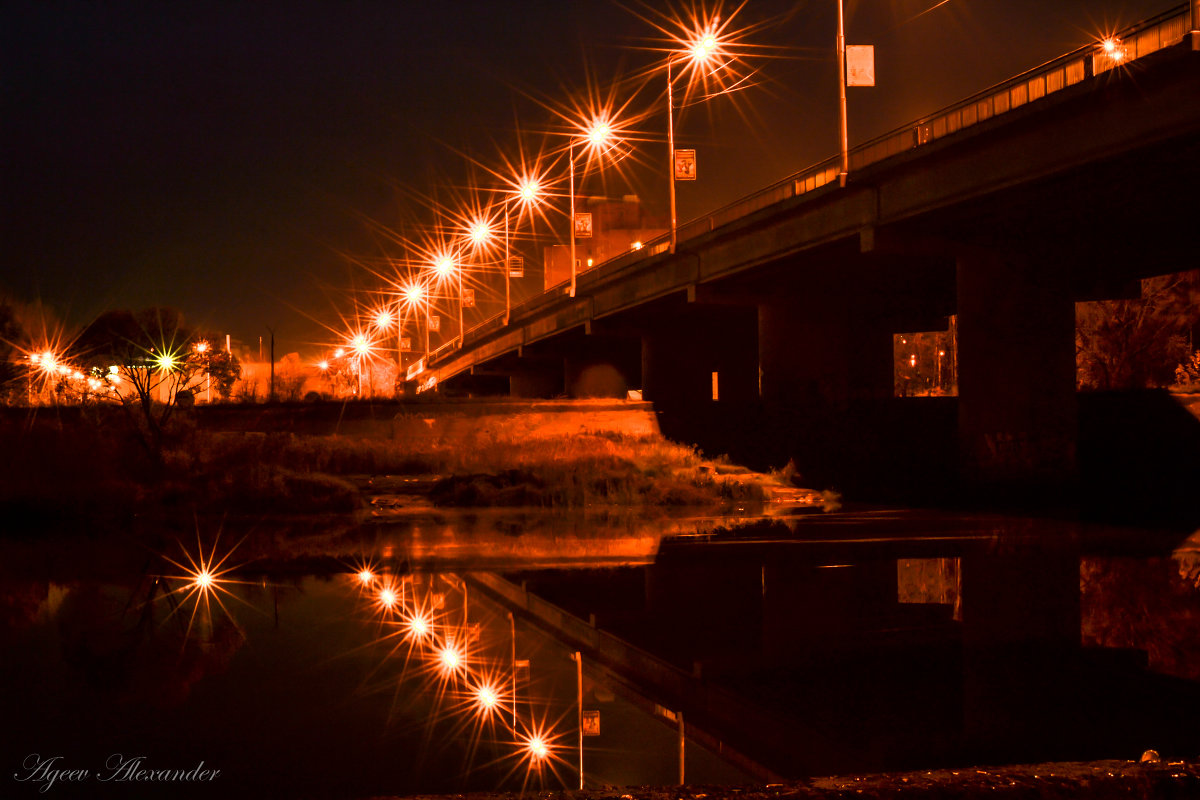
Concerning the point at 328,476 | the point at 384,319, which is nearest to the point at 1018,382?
the point at 328,476

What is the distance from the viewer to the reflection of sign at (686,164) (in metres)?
36.6

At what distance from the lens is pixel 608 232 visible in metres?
165

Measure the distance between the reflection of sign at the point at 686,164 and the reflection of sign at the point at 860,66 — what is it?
10.6 metres

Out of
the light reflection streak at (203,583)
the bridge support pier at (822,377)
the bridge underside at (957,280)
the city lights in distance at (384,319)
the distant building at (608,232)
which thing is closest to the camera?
the light reflection streak at (203,583)

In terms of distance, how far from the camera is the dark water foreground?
225 inches

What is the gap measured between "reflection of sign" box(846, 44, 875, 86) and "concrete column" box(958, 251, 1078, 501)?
6.68 m

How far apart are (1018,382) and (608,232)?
140 m

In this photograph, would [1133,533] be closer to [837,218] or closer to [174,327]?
[837,218]

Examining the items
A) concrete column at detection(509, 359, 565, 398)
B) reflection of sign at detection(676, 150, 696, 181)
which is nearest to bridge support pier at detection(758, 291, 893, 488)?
reflection of sign at detection(676, 150, 696, 181)

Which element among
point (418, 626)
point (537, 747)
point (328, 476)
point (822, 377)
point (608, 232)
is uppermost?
point (608, 232)

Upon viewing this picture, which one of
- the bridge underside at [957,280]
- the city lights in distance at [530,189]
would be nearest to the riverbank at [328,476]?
the bridge underside at [957,280]

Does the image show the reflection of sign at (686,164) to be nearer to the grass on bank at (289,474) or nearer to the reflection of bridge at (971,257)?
the reflection of bridge at (971,257)

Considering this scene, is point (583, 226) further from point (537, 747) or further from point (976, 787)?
point (976, 787)

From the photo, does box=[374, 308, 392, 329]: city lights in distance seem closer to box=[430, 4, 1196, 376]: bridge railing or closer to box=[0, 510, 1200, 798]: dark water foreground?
box=[430, 4, 1196, 376]: bridge railing
